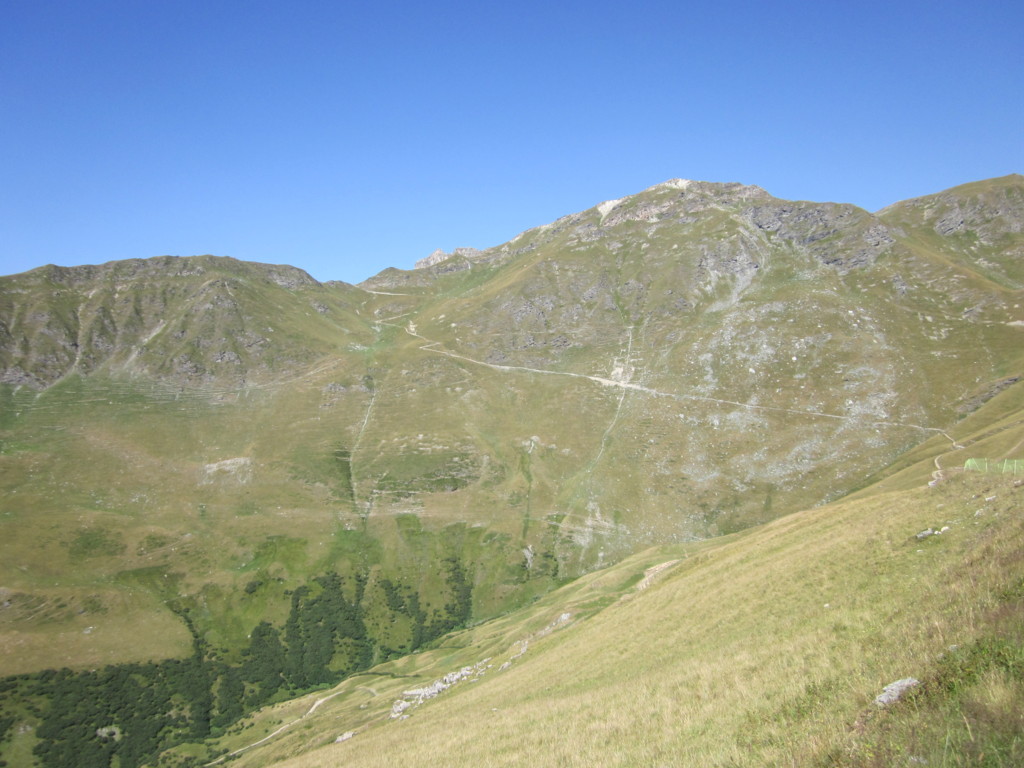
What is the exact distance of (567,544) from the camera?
12600 cm

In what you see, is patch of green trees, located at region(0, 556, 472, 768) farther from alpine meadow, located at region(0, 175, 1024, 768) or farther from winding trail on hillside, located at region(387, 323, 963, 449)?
winding trail on hillside, located at region(387, 323, 963, 449)

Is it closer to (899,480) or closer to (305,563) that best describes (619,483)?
(899,480)

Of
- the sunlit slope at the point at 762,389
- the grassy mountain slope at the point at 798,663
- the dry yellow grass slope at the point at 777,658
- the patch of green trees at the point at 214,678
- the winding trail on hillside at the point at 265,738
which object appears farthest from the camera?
the sunlit slope at the point at 762,389

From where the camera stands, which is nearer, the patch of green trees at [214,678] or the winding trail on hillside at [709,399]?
the patch of green trees at [214,678]

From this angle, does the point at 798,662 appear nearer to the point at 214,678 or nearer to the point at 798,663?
the point at 798,663

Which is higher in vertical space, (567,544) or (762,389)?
(762,389)

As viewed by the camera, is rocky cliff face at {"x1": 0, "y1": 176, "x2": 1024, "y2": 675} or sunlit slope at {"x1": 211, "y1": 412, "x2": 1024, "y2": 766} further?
rocky cliff face at {"x1": 0, "y1": 176, "x2": 1024, "y2": 675}

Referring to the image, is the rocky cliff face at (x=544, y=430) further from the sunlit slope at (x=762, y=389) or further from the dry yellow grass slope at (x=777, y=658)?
the dry yellow grass slope at (x=777, y=658)

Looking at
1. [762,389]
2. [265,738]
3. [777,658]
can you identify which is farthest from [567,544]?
[777,658]

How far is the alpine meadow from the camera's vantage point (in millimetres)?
14367

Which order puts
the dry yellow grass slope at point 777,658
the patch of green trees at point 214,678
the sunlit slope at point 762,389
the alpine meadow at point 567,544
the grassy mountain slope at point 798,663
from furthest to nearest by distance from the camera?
the sunlit slope at point 762,389 → the patch of green trees at point 214,678 → the alpine meadow at point 567,544 → the dry yellow grass slope at point 777,658 → the grassy mountain slope at point 798,663

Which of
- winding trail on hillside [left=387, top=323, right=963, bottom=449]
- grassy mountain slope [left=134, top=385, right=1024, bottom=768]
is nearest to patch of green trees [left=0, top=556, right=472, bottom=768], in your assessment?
grassy mountain slope [left=134, top=385, right=1024, bottom=768]

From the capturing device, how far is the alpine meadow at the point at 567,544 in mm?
14367

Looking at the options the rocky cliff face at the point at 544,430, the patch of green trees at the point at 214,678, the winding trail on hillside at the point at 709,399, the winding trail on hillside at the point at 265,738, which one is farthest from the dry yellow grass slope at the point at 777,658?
the rocky cliff face at the point at 544,430
